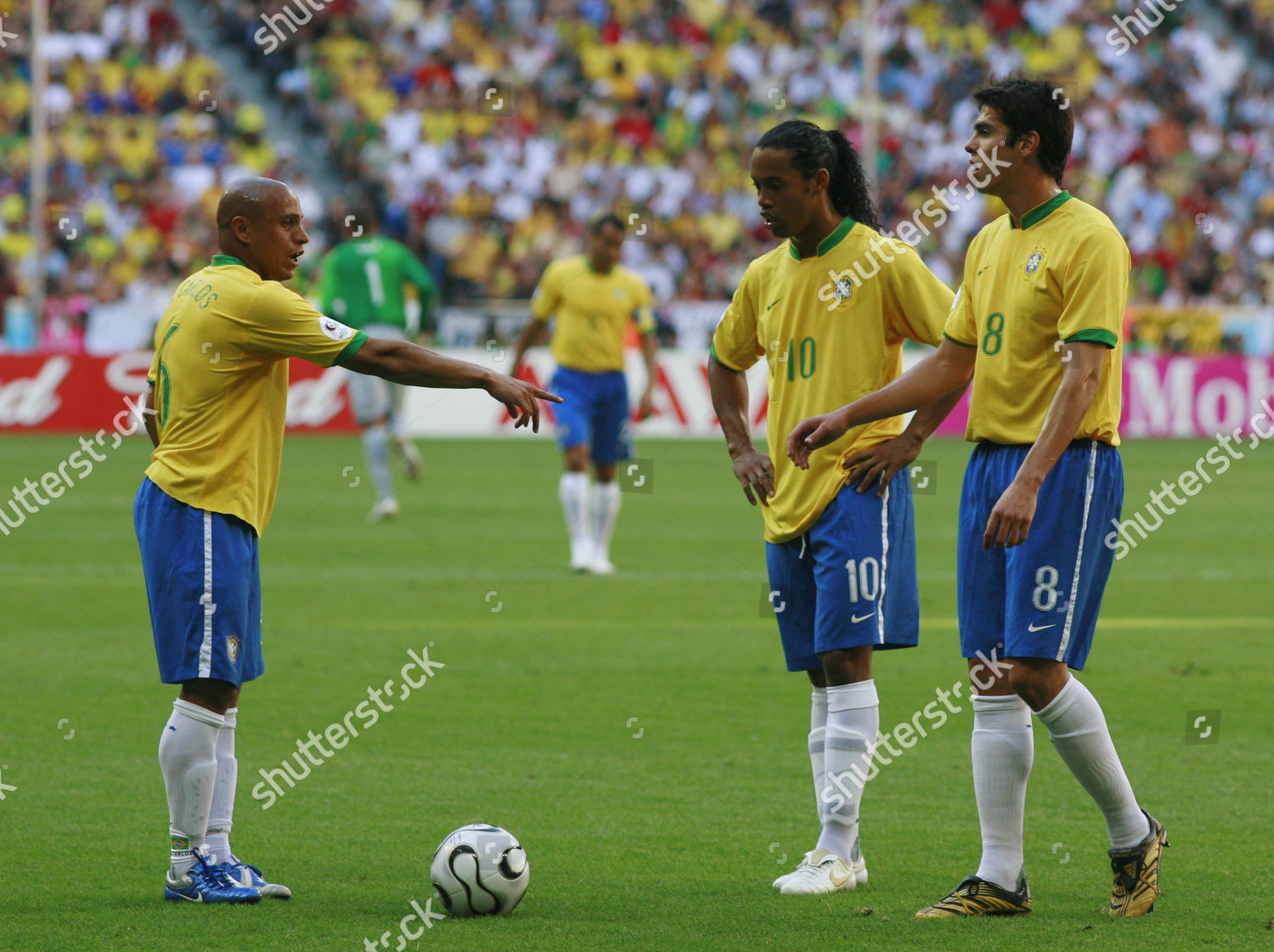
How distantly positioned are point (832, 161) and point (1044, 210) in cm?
75

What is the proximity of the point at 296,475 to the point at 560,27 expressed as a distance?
14043 millimetres

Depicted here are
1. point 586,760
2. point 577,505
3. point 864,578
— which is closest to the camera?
point 864,578

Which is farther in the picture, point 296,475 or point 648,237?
point 648,237

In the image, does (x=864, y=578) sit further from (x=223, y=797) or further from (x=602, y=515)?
(x=602, y=515)

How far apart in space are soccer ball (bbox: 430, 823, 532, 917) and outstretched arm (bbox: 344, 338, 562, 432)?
118 cm

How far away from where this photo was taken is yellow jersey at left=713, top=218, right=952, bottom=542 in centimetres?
500

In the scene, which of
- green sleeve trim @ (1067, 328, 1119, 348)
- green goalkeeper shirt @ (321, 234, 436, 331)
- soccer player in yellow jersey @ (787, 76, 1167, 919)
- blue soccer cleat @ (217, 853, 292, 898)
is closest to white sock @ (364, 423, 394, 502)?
green goalkeeper shirt @ (321, 234, 436, 331)

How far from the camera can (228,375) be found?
4.74m

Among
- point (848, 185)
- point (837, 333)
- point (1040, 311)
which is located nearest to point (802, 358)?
point (837, 333)

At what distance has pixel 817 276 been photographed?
5.02 meters

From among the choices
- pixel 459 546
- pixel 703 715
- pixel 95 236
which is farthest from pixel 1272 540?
pixel 95 236

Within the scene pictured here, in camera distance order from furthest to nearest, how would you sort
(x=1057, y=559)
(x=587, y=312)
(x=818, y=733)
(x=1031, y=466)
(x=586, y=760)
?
(x=587, y=312) < (x=586, y=760) < (x=818, y=733) < (x=1057, y=559) < (x=1031, y=466)

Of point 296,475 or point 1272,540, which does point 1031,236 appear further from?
point 296,475

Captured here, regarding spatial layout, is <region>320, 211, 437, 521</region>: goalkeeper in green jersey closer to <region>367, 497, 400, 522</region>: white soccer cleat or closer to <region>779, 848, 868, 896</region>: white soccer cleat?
<region>367, 497, 400, 522</region>: white soccer cleat
